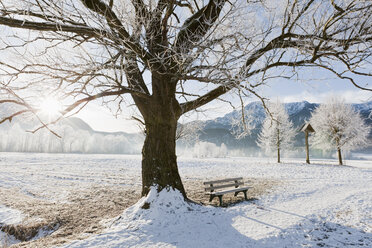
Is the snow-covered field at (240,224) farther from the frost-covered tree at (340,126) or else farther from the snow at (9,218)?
the frost-covered tree at (340,126)

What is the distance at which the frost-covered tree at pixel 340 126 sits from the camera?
900 inches

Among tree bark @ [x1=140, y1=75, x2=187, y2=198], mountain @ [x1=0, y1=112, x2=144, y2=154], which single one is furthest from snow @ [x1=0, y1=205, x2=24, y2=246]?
mountain @ [x1=0, y1=112, x2=144, y2=154]

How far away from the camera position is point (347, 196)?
24.1ft

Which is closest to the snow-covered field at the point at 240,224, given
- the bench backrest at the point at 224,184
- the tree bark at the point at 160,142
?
the tree bark at the point at 160,142

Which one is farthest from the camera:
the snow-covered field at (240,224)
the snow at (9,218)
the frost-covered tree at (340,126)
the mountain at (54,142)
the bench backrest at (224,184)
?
the mountain at (54,142)

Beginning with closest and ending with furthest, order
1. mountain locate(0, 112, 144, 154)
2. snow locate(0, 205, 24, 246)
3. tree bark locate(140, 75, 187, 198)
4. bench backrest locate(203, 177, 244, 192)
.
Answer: snow locate(0, 205, 24, 246) < tree bark locate(140, 75, 187, 198) < bench backrest locate(203, 177, 244, 192) < mountain locate(0, 112, 144, 154)

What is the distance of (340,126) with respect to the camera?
915 inches

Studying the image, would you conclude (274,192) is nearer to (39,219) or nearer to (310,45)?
(310,45)

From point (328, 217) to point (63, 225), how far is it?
708 centimetres

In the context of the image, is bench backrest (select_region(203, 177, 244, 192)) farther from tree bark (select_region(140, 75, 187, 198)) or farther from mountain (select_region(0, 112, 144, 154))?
mountain (select_region(0, 112, 144, 154))

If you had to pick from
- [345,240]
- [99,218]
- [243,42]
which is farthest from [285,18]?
[99,218]

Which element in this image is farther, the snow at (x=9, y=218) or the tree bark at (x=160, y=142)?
the tree bark at (x=160, y=142)

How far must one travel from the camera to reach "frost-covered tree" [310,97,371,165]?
22.9m

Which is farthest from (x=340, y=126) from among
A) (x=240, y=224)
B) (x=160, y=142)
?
(x=160, y=142)
